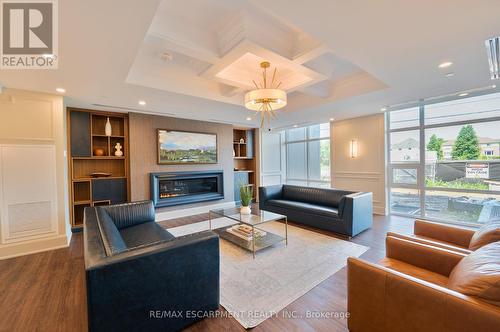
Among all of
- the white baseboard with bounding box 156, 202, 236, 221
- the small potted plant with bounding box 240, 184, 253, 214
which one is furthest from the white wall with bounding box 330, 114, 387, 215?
the white baseboard with bounding box 156, 202, 236, 221

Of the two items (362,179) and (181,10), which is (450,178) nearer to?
(362,179)

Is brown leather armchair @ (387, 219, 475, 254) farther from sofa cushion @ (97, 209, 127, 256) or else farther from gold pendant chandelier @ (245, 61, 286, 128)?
sofa cushion @ (97, 209, 127, 256)

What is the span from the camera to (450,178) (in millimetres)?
4273

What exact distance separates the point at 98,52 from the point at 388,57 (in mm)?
3140

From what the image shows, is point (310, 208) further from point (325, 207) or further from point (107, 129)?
point (107, 129)

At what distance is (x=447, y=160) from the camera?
430 centimetres

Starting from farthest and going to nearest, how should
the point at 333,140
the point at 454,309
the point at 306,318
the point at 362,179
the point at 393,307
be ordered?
the point at 333,140 < the point at 362,179 < the point at 306,318 < the point at 393,307 < the point at 454,309

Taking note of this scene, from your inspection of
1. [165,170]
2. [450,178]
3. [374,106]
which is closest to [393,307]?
[374,106]

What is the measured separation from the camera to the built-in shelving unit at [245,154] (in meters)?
7.05

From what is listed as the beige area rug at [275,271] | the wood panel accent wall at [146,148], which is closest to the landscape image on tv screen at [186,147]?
the wood panel accent wall at [146,148]

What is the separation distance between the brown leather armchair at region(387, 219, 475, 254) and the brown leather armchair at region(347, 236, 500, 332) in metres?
0.21

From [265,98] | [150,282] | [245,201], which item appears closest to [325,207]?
[245,201]

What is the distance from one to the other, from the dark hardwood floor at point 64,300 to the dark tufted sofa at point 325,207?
583mm

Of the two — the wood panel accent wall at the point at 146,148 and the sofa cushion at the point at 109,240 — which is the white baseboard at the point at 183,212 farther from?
the sofa cushion at the point at 109,240
